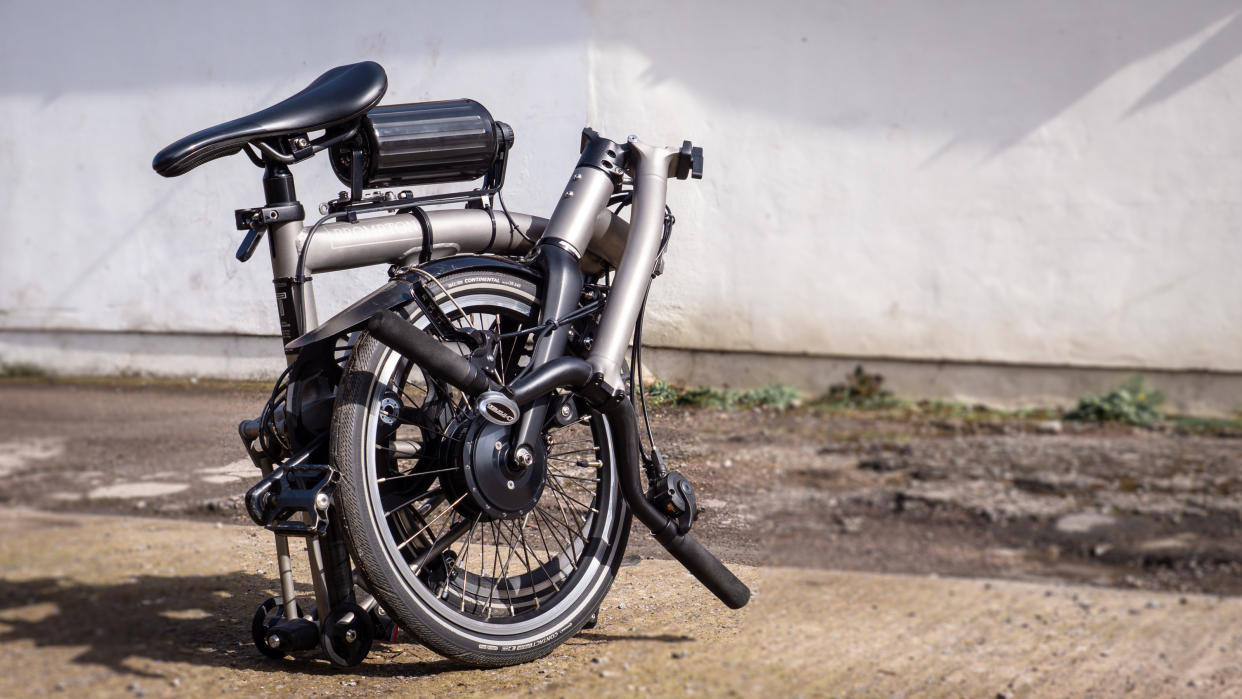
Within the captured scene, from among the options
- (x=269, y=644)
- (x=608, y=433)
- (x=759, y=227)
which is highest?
(x=759, y=227)

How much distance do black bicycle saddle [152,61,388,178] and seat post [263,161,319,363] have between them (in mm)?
85

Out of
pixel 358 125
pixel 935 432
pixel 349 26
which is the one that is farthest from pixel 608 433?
pixel 935 432

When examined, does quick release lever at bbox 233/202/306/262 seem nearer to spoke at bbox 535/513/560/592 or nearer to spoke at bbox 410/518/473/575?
spoke at bbox 410/518/473/575

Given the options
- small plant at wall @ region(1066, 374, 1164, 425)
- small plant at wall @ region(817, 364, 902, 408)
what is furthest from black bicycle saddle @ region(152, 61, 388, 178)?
small plant at wall @ region(1066, 374, 1164, 425)

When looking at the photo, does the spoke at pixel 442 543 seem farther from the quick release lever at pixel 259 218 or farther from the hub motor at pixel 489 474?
the quick release lever at pixel 259 218

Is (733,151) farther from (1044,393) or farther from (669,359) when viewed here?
(1044,393)

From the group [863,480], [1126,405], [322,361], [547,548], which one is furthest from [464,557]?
[1126,405]

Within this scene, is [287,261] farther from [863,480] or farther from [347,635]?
[863,480]

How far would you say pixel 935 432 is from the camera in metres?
5.63

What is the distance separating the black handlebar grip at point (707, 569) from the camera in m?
2.39

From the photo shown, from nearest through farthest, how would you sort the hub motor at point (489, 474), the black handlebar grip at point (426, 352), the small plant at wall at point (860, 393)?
1. the black handlebar grip at point (426, 352)
2. the hub motor at point (489, 474)
3. the small plant at wall at point (860, 393)

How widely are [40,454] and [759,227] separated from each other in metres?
3.81

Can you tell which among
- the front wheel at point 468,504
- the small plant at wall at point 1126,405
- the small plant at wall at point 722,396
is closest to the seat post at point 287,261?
the front wheel at point 468,504

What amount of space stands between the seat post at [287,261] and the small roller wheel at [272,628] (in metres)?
0.52
